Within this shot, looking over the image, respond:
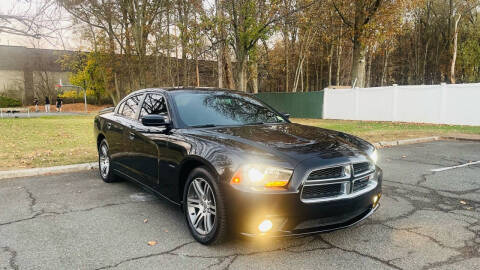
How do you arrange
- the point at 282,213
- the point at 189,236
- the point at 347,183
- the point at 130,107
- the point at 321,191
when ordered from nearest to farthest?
1. the point at 282,213
2. the point at 321,191
3. the point at 347,183
4. the point at 189,236
5. the point at 130,107

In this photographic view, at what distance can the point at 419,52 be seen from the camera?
153 ft

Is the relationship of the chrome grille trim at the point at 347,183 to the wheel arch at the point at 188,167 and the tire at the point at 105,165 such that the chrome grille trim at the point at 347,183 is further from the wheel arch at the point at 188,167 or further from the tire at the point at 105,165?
the tire at the point at 105,165

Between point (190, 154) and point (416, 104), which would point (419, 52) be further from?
point (190, 154)

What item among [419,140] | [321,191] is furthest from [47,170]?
[419,140]

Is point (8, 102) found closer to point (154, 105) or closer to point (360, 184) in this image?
point (154, 105)

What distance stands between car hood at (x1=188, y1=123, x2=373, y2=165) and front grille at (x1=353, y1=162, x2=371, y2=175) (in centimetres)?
12

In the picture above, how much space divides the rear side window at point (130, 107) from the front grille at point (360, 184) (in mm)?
3259

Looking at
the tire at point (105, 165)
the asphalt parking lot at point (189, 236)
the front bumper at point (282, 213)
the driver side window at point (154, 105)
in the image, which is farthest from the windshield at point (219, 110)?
the tire at point (105, 165)

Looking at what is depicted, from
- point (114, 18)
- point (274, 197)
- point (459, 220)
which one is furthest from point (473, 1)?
point (274, 197)

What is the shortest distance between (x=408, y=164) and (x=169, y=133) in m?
5.58

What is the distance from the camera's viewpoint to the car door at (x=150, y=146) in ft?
13.4

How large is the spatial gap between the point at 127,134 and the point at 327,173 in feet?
10.1

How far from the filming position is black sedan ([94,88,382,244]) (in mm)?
2975

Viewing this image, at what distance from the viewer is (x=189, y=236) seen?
12.0 feet
